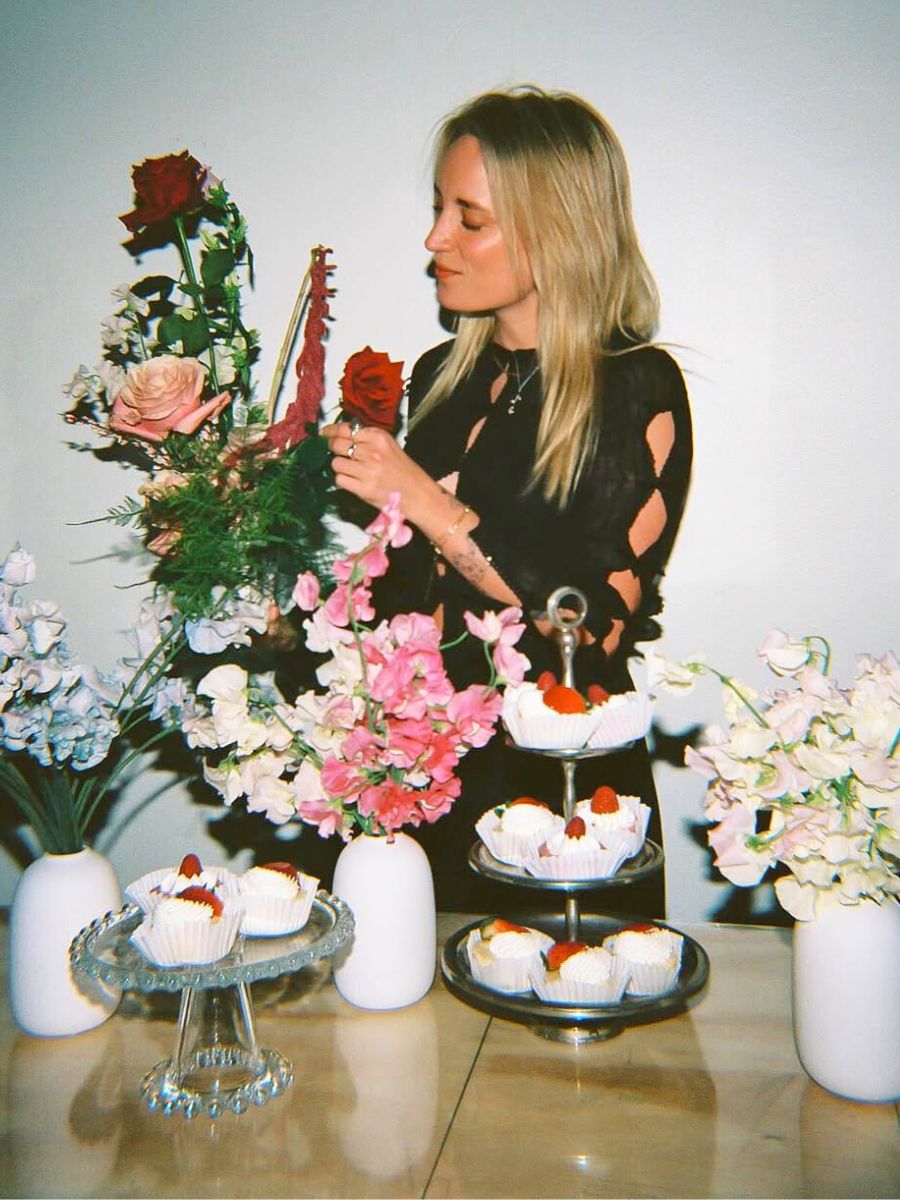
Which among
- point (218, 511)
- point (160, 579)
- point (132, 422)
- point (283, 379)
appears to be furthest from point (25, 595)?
point (218, 511)

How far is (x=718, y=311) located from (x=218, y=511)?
3.47 feet

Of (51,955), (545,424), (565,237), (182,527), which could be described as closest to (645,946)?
(51,955)

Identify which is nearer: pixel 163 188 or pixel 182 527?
pixel 182 527

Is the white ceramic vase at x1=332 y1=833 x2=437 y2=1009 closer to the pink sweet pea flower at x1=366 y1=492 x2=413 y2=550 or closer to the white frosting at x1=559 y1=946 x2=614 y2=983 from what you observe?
the white frosting at x1=559 y1=946 x2=614 y2=983

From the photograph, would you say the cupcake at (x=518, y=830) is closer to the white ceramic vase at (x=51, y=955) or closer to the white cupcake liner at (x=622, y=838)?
the white cupcake liner at (x=622, y=838)

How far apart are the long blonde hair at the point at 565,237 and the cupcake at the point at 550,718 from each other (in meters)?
0.67

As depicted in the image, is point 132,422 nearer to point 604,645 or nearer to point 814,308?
point 604,645

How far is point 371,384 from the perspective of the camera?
136 cm

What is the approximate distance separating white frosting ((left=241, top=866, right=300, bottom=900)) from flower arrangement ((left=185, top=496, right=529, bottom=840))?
0.08 m

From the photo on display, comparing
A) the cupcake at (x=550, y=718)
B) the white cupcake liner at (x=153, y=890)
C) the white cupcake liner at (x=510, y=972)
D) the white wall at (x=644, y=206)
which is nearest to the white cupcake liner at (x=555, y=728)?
the cupcake at (x=550, y=718)

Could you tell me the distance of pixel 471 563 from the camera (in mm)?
1634

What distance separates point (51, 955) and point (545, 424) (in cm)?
107

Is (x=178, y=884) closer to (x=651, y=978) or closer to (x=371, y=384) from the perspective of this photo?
(x=651, y=978)

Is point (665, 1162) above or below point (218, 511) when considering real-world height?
below
